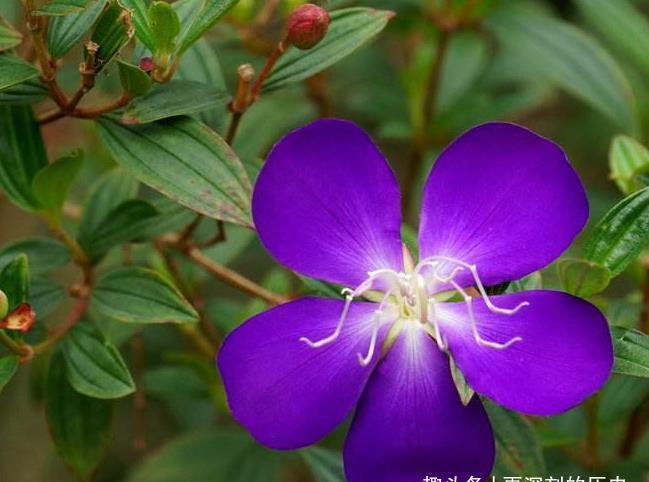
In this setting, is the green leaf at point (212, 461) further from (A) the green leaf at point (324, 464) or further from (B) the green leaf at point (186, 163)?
(B) the green leaf at point (186, 163)

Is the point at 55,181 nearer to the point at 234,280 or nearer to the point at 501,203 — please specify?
the point at 234,280

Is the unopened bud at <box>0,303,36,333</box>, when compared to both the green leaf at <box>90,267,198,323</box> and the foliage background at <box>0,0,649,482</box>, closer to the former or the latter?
the green leaf at <box>90,267,198,323</box>

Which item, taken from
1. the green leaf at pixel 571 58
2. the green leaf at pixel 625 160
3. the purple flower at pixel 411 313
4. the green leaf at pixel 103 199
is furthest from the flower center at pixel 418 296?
the green leaf at pixel 571 58

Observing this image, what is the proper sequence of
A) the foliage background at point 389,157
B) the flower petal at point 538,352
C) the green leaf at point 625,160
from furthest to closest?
the foliage background at point 389,157
the green leaf at point 625,160
the flower petal at point 538,352

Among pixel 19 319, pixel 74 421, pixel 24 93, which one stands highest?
pixel 24 93

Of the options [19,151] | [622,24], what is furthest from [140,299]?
[622,24]

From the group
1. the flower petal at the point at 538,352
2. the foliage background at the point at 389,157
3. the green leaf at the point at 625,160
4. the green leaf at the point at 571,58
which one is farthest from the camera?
the green leaf at the point at 571,58

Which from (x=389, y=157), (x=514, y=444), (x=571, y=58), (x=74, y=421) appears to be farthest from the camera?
(x=389, y=157)

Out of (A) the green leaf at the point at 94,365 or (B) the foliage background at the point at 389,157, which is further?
(B) the foliage background at the point at 389,157
